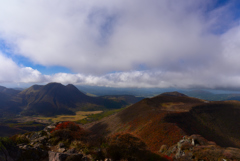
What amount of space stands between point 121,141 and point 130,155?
79.8 inches

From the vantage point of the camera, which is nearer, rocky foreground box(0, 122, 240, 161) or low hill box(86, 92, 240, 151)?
Result: rocky foreground box(0, 122, 240, 161)

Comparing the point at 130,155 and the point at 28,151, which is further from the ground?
the point at 28,151

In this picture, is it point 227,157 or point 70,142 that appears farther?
point 70,142

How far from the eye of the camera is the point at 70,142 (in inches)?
721

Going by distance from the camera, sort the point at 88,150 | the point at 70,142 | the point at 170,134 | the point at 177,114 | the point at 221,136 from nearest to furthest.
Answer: the point at 88,150, the point at 70,142, the point at 170,134, the point at 221,136, the point at 177,114

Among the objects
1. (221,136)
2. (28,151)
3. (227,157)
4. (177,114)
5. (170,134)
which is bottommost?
(221,136)

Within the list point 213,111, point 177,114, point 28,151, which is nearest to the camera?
point 28,151

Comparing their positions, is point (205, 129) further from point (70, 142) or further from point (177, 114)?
point (70, 142)

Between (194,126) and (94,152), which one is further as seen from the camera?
(194,126)

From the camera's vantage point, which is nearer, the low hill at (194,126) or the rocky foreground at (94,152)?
the rocky foreground at (94,152)

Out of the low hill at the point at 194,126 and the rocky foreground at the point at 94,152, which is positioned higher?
the rocky foreground at the point at 94,152

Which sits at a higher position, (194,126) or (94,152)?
(94,152)

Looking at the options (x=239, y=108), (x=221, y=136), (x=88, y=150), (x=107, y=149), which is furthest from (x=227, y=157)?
(x=239, y=108)

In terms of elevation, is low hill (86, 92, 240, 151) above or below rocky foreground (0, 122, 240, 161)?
below
